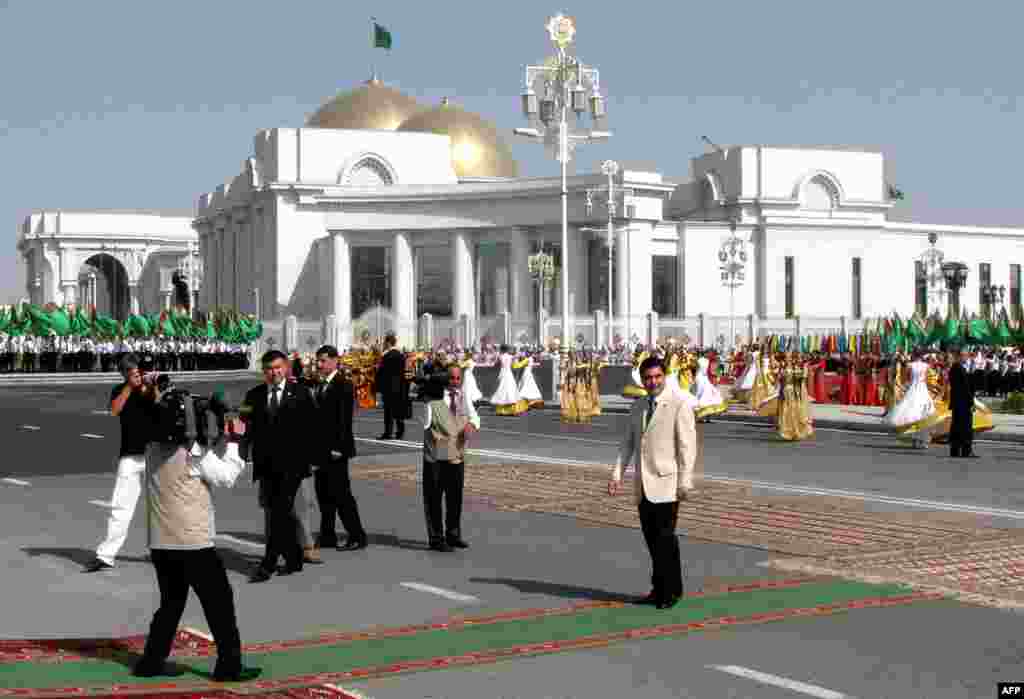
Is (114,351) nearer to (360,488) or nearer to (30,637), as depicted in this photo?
(360,488)

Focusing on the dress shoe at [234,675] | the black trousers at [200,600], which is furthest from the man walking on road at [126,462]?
the dress shoe at [234,675]

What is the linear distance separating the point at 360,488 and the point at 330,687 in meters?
10.4

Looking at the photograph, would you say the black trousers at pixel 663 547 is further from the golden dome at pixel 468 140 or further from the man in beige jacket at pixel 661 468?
the golden dome at pixel 468 140

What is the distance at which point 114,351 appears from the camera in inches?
2554

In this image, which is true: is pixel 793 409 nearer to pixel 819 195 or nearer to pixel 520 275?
pixel 520 275

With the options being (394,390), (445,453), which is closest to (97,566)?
(445,453)

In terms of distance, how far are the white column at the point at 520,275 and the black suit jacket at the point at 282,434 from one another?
61974mm

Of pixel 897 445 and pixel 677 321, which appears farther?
pixel 677 321

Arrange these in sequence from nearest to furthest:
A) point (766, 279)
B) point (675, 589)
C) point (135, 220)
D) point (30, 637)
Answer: point (30, 637) < point (675, 589) < point (766, 279) < point (135, 220)

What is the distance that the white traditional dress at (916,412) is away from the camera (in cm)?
2498

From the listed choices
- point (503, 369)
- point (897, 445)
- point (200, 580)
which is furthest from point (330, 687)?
point (503, 369)

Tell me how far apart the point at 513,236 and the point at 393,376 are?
160 ft

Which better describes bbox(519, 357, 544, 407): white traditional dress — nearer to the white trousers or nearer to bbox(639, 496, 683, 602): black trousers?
the white trousers

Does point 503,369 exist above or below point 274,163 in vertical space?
below
